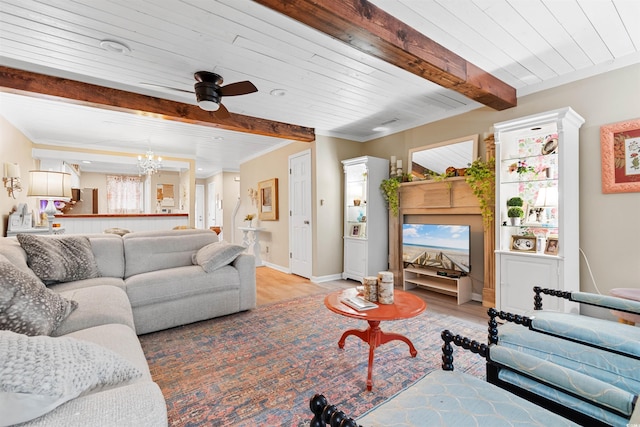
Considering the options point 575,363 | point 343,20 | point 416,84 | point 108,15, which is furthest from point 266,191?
point 575,363

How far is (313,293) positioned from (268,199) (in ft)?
8.84

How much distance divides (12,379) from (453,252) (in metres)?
3.81

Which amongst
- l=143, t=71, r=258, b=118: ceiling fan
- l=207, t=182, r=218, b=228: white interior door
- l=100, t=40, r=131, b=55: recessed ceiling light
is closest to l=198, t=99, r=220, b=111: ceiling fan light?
l=143, t=71, r=258, b=118: ceiling fan

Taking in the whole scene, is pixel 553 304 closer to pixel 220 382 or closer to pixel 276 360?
pixel 276 360

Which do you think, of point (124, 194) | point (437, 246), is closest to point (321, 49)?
point (437, 246)

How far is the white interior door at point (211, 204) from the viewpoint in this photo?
9.77 m

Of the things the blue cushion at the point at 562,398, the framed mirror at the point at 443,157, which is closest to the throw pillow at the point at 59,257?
the blue cushion at the point at 562,398

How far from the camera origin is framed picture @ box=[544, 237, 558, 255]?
2750mm

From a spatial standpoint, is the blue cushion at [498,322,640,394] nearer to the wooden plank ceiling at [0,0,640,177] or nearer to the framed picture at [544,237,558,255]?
the framed picture at [544,237,558,255]

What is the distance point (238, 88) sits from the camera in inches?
104

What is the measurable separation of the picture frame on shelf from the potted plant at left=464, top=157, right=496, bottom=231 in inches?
15.0

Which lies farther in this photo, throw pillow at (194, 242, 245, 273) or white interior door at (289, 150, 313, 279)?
white interior door at (289, 150, 313, 279)

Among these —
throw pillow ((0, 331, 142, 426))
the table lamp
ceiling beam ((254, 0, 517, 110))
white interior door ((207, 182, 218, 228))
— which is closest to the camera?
throw pillow ((0, 331, 142, 426))

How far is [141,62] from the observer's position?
2.60 m
